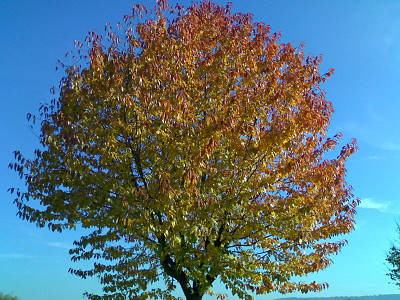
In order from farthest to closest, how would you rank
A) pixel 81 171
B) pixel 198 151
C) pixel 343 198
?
pixel 343 198 < pixel 81 171 < pixel 198 151

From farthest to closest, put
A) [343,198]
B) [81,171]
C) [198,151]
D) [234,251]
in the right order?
[343,198] → [234,251] → [81,171] → [198,151]

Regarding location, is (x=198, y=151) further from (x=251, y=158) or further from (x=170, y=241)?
(x=170, y=241)

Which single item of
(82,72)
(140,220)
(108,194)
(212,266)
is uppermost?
(82,72)

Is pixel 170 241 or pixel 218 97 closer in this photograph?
pixel 170 241

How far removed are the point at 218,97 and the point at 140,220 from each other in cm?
493

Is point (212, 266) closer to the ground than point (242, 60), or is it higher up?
closer to the ground

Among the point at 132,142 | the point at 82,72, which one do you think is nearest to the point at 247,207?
the point at 132,142

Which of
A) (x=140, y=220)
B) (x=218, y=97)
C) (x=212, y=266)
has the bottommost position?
(x=212, y=266)

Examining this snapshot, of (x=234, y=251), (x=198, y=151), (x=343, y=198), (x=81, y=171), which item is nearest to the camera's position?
(x=198, y=151)

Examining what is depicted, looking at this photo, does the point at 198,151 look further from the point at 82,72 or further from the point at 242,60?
the point at 82,72

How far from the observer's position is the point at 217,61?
13430 mm

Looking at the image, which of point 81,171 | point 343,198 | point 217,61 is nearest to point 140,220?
point 81,171

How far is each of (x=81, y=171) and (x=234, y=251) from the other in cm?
577

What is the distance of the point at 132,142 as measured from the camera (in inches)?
478
